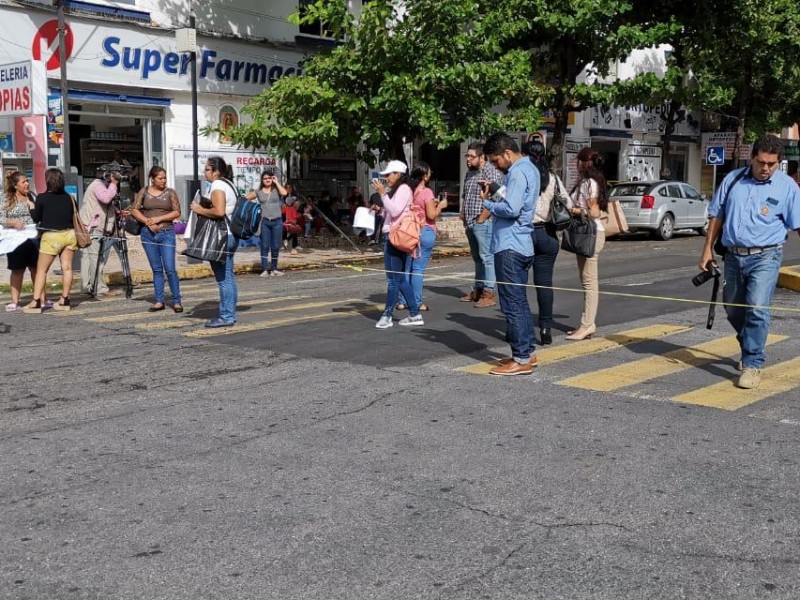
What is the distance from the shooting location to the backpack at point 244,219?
9.59 metres

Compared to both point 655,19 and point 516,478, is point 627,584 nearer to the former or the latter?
point 516,478

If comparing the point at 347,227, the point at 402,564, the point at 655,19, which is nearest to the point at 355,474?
the point at 402,564

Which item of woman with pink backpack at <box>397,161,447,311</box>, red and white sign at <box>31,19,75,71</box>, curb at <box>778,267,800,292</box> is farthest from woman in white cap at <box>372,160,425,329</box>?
red and white sign at <box>31,19,75,71</box>

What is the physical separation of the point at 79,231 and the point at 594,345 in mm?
6289

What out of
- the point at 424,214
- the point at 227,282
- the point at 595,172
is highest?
the point at 595,172

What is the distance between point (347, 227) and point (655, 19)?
365 inches

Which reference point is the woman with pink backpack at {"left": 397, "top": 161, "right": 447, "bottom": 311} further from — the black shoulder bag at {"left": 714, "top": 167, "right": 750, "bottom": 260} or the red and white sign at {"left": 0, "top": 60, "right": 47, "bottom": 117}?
the red and white sign at {"left": 0, "top": 60, "right": 47, "bottom": 117}

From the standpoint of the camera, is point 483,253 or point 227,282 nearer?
point 227,282

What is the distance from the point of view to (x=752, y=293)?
6.78 meters

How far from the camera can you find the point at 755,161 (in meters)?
6.70

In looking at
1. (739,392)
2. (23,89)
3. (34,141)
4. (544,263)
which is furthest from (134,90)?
(739,392)

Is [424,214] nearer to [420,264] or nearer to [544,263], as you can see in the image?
[420,264]

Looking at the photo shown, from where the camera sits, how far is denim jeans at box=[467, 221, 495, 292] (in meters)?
10.9

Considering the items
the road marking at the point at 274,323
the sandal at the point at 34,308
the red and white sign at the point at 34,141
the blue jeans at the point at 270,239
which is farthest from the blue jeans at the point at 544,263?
the red and white sign at the point at 34,141
